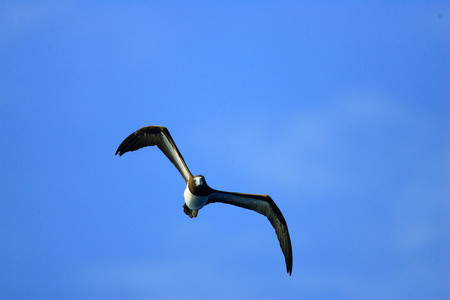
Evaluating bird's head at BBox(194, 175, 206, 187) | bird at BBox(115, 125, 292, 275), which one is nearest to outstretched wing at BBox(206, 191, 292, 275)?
bird at BBox(115, 125, 292, 275)

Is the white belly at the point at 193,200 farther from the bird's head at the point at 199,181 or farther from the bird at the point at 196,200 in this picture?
the bird's head at the point at 199,181

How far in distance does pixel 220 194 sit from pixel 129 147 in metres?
3.57

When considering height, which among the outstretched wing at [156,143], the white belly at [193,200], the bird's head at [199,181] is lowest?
the white belly at [193,200]

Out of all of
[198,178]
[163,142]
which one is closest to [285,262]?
[198,178]

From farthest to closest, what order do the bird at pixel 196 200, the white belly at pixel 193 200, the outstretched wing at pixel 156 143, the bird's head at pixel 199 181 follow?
the outstretched wing at pixel 156 143
the bird at pixel 196 200
the white belly at pixel 193 200
the bird's head at pixel 199 181

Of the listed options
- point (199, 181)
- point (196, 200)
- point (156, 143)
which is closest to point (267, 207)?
point (196, 200)

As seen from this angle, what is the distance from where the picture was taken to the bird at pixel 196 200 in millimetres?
15047

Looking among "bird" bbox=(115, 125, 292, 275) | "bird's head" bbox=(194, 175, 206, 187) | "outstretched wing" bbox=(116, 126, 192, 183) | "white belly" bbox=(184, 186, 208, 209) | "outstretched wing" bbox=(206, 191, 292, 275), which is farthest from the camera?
"outstretched wing" bbox=(116, 126, 192, 183)

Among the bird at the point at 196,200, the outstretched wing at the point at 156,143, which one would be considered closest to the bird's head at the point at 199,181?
the bird at the point at 196,200

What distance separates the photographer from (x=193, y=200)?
48.1 feet

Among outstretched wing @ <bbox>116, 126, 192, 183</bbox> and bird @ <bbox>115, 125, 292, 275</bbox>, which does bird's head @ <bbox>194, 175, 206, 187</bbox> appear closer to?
bird @ <bbox>115, 125, 292, 275</bbox>

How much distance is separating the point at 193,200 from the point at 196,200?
0.11 m

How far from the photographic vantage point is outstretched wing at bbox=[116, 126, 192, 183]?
15.3m

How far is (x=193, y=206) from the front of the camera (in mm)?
15055
